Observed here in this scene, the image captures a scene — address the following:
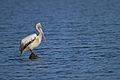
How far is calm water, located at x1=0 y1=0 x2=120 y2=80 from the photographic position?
29.2 meters

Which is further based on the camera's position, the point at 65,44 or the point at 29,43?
the point at 65,44

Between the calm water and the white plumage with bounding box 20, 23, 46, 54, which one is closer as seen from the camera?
the calm water

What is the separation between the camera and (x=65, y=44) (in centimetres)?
3759

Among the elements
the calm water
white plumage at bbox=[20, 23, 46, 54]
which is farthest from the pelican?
the calm water

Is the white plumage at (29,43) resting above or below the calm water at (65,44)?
above

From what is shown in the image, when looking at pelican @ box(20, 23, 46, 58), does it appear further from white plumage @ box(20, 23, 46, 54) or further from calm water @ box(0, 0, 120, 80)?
calm water @ box(0, 0, 120, 80)

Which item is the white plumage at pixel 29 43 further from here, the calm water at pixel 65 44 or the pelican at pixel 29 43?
the calm water at pixel 65 44

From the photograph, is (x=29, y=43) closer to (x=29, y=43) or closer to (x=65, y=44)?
(x=29, y=43)

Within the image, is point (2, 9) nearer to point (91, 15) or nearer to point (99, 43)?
point (91, 15)

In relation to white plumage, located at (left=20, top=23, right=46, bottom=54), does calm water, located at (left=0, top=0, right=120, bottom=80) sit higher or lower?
lower

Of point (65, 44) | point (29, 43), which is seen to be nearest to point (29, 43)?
point (29, 43)

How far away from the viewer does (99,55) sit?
33.4 metres

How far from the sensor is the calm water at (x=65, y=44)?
2917cm

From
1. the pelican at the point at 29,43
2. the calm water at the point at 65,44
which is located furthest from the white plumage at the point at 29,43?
the calm water at the point at 65,44
